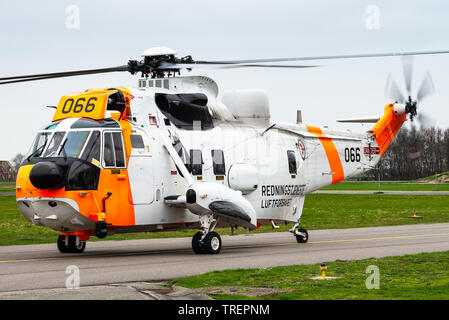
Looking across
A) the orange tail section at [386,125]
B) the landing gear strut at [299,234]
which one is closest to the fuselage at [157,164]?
the landing gear strut at [299,234]

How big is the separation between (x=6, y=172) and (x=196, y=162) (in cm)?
16685

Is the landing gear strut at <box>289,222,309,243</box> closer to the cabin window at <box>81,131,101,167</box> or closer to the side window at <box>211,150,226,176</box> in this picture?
the side window at <box>211,150,226,176</box>

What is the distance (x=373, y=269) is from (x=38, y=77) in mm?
9383

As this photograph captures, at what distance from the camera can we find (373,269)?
1456 cm

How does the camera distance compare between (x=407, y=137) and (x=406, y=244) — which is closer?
(x=406, y=244)

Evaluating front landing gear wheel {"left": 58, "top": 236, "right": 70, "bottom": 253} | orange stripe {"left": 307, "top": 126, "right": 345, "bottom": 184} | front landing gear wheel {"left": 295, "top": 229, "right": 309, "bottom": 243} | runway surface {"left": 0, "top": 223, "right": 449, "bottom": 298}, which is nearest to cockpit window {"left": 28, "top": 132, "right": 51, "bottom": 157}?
runway surface {"left": 0, "top": 223, "right": 449, "bottom": 298}

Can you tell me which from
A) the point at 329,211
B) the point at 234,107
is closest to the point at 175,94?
the point at 234,107

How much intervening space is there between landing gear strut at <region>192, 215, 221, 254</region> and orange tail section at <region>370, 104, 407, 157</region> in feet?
31.8

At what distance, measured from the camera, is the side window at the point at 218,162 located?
20375 mm

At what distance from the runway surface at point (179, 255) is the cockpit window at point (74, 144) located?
2.69m

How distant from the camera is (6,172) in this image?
582 feet

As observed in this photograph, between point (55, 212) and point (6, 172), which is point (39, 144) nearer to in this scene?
point (55, 212)

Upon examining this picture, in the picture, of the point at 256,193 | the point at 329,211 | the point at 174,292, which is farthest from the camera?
the point at 329,211
